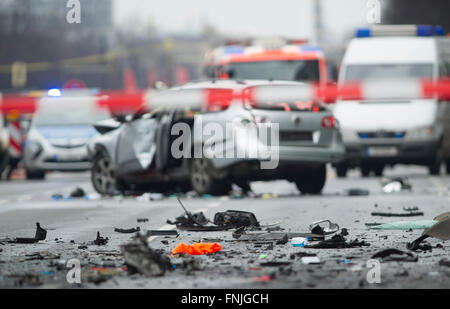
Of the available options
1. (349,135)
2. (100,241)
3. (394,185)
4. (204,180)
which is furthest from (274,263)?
(349,135)

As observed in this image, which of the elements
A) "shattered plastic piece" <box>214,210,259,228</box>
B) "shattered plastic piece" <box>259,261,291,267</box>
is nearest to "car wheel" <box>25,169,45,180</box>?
"shattered plastic piece" <box>214,210,259,228</box>

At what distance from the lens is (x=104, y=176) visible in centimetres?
1755

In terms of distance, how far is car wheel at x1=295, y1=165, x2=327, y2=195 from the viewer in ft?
54.1

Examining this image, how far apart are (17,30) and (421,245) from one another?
8168cm

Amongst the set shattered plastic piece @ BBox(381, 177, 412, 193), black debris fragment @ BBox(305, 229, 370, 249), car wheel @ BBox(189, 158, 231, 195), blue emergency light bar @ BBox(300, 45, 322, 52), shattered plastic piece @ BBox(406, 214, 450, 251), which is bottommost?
shattered plastic piece @ BBox(381, 177, 412, 193)

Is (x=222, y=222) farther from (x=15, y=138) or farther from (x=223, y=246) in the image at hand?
(x=15, y=138)

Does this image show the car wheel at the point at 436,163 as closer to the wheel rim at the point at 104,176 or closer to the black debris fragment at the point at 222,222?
the wheel rim at the point at 104,176

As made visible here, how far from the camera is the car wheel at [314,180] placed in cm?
1648

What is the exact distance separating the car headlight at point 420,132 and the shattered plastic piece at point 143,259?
14224 mm

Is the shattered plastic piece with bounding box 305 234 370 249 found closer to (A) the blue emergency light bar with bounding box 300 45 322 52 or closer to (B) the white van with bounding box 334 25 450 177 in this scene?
(B) the white van with bounding box 334 25 450 177

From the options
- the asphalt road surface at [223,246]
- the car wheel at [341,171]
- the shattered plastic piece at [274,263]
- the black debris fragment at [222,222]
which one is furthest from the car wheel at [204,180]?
the shattered plastic piece at [274,263]

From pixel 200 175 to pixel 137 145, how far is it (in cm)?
123

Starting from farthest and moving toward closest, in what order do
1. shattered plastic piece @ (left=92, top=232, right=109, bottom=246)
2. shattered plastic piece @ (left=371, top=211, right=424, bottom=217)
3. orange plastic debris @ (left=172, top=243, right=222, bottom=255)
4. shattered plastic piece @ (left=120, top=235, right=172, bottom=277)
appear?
shattered plastic piece @ (left=371, top=211, right=424, bottom=217) → shattered plastic piece @ (left=92, top=232, right=109, bottom=246) → orange plastic debris @ (left=172, top=243, right=222, bottom=255) → shattered plastic piece @ (left=120, top=235, right=172, bottom=277)

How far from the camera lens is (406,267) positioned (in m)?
7.49
